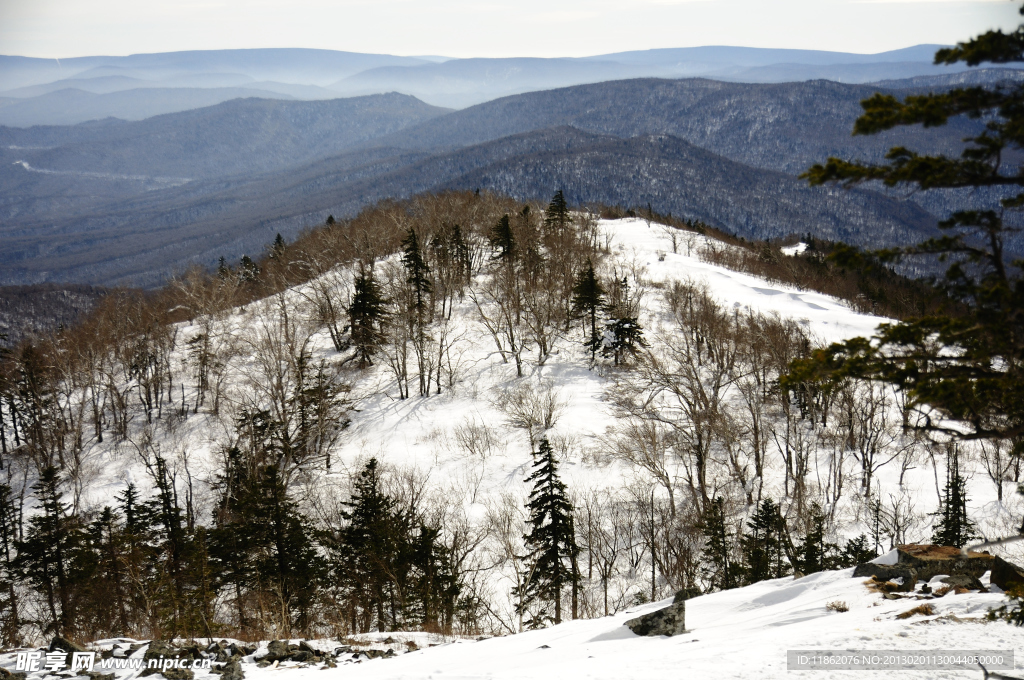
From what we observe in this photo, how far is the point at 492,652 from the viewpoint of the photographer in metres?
11.9

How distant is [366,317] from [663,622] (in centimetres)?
4019

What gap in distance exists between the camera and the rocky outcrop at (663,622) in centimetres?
1170

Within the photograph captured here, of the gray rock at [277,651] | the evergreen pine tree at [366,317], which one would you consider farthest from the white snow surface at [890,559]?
the evergreen pine tree at [366,317]

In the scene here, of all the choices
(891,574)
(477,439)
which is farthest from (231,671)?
(477,439)

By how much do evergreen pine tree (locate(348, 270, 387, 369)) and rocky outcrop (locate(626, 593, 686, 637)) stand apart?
3808 centimetres

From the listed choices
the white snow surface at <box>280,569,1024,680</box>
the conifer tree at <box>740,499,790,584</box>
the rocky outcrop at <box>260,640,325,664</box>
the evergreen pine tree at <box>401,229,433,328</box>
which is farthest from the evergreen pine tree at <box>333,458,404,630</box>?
the evergreen pine tree at <box>401,229,433,328</box>

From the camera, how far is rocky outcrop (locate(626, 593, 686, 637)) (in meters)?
11.7

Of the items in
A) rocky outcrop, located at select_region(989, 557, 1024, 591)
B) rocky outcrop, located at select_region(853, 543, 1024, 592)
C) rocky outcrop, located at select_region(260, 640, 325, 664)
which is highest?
rocky outcrop, located at select_region(989, 557, 1024, 591)

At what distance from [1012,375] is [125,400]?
5780 centimetres

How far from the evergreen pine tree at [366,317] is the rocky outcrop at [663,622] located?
38080 mm

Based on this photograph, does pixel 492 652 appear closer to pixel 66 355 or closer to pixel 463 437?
pixel 463 437

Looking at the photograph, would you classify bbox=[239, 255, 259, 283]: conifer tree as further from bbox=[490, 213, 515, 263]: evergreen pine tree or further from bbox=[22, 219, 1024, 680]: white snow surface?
bbox=[490, 213, 515, 263]: evergreen pine tree

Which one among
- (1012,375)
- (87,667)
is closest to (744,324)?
(1012,375)

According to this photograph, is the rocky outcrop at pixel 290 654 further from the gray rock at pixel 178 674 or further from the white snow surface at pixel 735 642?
the gray rock at pixel 178 674
